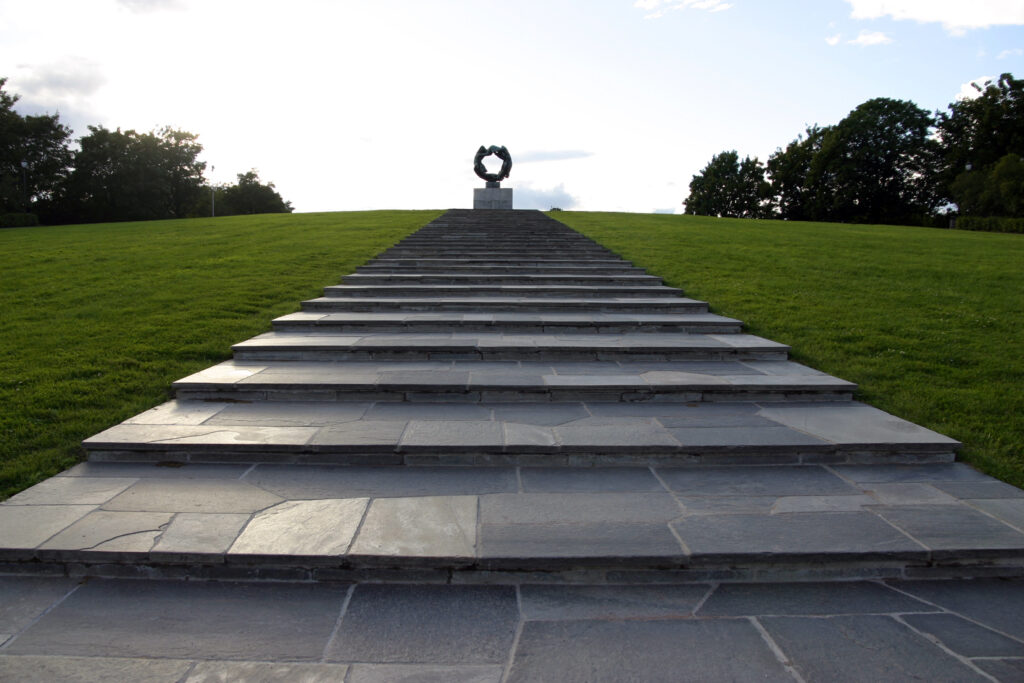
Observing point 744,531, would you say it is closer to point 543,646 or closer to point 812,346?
point 543,646

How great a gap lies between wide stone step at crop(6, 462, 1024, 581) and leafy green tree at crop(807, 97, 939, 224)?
170 feet

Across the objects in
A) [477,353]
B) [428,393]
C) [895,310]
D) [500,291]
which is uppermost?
[500,291]

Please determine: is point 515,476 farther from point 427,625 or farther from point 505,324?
point 505,324

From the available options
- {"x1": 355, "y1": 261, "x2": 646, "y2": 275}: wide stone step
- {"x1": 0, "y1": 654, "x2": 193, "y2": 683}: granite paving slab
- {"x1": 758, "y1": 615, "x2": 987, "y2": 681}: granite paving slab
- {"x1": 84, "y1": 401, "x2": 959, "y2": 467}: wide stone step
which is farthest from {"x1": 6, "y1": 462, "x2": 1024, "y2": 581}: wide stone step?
{"x1": 355, "y1": 261, "x2": 646, "y2": 275}: wide stone step

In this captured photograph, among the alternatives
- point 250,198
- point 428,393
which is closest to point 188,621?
point 428,393

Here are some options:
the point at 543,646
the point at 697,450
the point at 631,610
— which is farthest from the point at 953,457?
the point at 543,646

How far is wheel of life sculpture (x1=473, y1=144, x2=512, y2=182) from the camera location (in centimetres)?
2736

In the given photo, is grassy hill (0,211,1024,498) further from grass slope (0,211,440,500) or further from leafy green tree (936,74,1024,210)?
leafy green tree (936,74,1024,210)

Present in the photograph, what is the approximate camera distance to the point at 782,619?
2.54 metres

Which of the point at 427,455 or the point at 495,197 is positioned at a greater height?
the point at 495,197

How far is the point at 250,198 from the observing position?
185ft

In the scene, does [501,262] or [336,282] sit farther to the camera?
[501,262]

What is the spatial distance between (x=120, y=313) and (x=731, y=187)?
211ft

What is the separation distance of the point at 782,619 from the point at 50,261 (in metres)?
14.5
